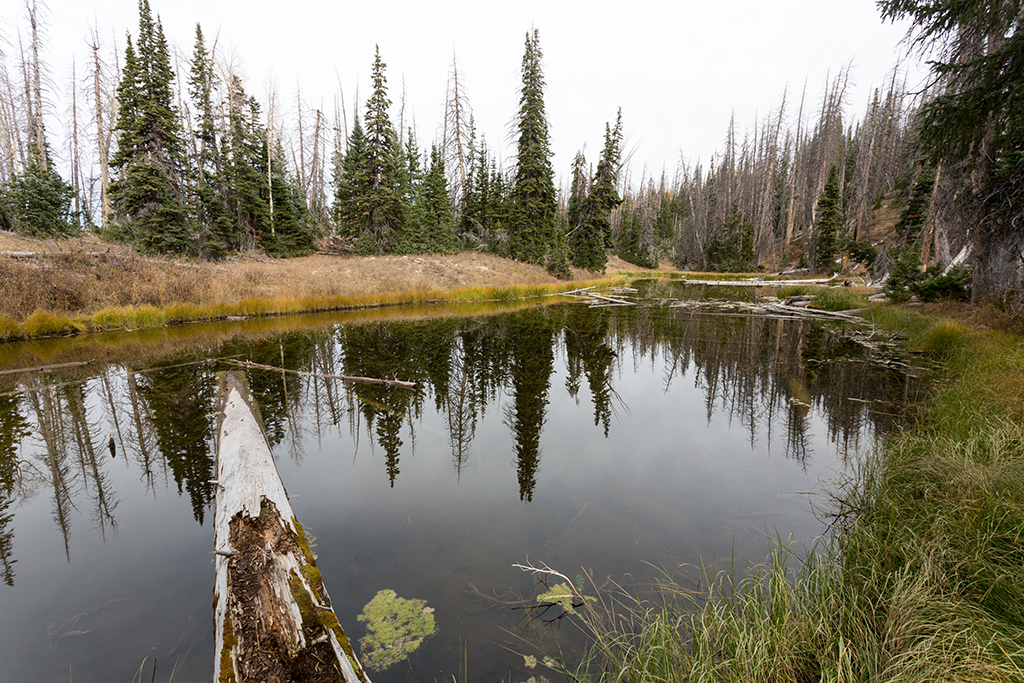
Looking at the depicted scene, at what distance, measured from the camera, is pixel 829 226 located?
29266 mm

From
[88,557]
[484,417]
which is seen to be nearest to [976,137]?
[484,417]

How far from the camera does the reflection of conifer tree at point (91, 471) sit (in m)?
3.65

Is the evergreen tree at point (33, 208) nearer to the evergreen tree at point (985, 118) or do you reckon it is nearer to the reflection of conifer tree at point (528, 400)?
the reflection of conifer tree at point (528, 400)

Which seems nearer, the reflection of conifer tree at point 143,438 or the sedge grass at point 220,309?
the reflection of conifer tree at point 143,438

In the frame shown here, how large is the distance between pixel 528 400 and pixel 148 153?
24.9m

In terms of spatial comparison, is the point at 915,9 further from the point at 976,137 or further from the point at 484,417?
the point at 484,417

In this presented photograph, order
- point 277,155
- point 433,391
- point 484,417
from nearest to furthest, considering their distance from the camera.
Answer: point 484,417 → point 433,391 → point 277,155

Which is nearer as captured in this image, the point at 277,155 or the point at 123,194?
the point at 123,194

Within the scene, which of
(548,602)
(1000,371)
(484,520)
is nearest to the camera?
(548,602)

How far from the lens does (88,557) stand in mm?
3094

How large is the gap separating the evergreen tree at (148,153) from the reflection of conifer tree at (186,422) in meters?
16.8

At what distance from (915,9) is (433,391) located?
441 inches

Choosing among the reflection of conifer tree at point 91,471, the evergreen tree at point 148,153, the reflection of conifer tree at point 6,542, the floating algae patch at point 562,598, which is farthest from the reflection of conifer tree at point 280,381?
the evergreen tree at point 148,153

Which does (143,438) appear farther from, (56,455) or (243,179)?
(243,179)
